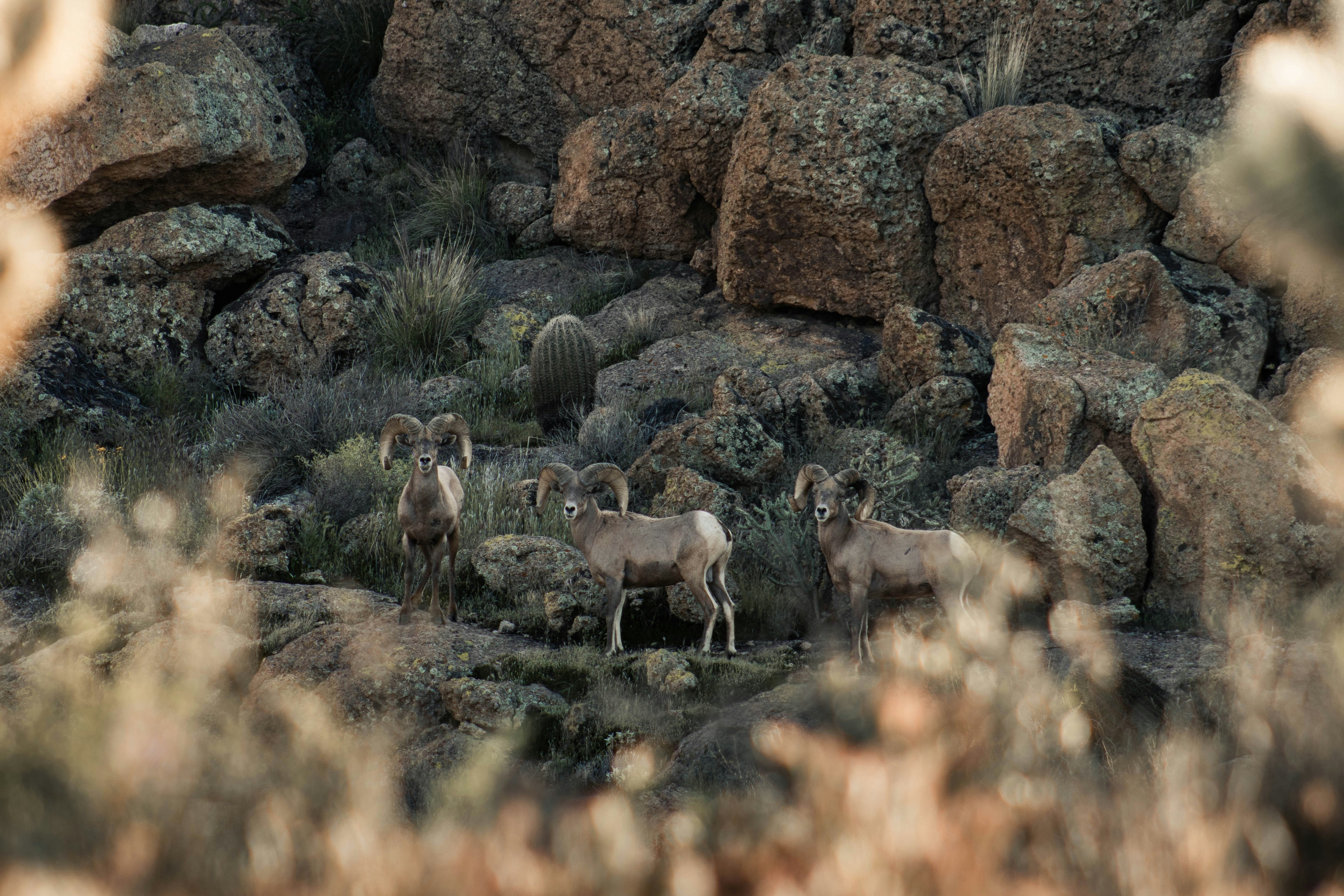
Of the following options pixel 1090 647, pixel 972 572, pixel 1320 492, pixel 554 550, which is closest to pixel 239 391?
pixel 554 550

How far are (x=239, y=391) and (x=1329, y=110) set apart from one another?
11736 mm

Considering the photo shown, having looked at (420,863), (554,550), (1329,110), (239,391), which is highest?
(1329,110)

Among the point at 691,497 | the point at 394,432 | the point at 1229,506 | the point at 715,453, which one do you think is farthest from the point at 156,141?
the point at 1229,506

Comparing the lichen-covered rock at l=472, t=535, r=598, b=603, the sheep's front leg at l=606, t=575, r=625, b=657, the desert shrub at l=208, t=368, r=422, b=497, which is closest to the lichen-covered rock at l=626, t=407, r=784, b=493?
the lichen-covered rock at l=472, t=535, r=598, b=603

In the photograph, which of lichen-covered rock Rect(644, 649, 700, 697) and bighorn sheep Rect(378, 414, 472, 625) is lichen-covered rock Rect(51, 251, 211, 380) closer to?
bighorn sheep Rect(378, 414, 472, 625)

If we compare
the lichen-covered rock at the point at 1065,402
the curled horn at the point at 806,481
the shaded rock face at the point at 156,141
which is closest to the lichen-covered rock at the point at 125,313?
the shaded rock face at the point at 156,141

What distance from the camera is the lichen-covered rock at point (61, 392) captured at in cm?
1027

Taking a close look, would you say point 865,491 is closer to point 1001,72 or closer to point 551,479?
point 551,479

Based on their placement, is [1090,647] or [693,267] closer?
[1090,647]

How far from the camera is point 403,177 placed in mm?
15945

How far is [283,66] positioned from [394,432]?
37.4ft

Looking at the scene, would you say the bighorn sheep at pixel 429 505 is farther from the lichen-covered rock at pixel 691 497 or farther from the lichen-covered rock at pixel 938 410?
the lichen-covered rock at pixel 938 410

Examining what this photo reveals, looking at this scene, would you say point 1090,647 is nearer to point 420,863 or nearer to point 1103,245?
point 420,863

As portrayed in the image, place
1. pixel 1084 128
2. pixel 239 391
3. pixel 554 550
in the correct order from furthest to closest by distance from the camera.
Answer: pixel 239 391, pixel 1084 128, pixel 554 550
